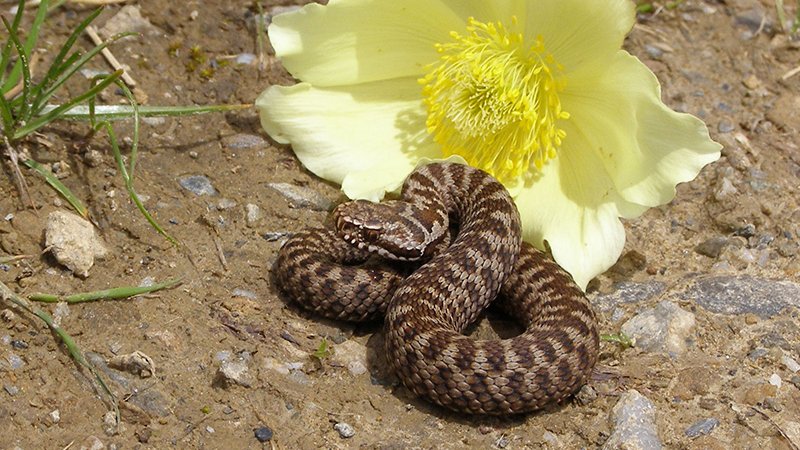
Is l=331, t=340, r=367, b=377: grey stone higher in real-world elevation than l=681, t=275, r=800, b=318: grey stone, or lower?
higher

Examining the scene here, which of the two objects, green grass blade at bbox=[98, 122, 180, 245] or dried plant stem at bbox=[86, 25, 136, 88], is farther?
dried plant stem at bbox=[86, 25, 136, 88]

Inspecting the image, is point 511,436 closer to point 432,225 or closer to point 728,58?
point 432,225

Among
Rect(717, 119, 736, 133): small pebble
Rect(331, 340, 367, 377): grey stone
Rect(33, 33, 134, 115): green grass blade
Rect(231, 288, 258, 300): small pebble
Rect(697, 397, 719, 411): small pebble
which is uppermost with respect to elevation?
Rect(33, 33, 134, 115): green grass blade

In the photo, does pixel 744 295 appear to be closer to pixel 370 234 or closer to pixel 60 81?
pixel 370 234

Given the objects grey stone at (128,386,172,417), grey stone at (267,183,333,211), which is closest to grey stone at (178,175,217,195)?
grey stone at (267,183,333,211)

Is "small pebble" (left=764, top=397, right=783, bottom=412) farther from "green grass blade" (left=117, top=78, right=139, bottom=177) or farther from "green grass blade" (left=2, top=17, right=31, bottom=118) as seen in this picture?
"green grass blade" (left=2, top=17, right=31, bottom=118)

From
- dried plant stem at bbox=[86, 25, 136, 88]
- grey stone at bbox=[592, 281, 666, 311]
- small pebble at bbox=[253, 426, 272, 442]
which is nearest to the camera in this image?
small pebble at bbox=[253, 426, 272, 442]

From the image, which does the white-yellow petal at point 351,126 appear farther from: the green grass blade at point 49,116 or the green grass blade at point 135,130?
the green grass blade at point 49,116

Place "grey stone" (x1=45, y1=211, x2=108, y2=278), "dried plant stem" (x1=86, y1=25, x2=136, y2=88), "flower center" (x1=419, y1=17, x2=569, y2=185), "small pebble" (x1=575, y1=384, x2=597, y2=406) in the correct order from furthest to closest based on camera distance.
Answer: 1. "dried plant stem" (x1=86, y1=25, x2=136, y2=88)
2. "flower center" (x1=419, y1=17, x2=569, y2=185)
3. "grey stone" (x1=45, y1=211, x2=108, y2=278)
4. "small pebble" (x1=575, y1=384, x2=597, y2=406)
